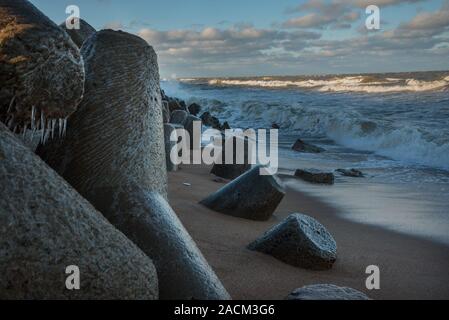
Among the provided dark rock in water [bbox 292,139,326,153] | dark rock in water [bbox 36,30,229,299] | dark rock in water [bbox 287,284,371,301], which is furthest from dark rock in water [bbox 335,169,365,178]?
dark rock in water [bbox 287,284,371,301]

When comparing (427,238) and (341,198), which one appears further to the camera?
(341,198)

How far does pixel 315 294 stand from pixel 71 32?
3992 millimetres

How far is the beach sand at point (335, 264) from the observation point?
3.49 metres

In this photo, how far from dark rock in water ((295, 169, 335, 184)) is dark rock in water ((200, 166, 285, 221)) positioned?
2.72 m

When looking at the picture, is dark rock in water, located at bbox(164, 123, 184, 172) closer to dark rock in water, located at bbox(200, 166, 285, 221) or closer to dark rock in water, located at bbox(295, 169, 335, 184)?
dark rock in water, located at bbox(295, 169, 335, 184)

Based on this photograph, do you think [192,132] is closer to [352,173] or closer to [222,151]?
[222,151]

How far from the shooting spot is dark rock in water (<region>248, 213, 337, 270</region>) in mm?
3859

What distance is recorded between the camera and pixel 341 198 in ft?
22.5

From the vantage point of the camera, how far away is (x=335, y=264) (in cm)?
403

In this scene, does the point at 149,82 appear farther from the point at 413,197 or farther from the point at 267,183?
the point at 413,197

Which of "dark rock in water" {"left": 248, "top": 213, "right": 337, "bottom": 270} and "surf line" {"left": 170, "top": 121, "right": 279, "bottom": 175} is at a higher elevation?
"surf line" {"left": 170, "top": 121, "right": 279, "bottom": 175}

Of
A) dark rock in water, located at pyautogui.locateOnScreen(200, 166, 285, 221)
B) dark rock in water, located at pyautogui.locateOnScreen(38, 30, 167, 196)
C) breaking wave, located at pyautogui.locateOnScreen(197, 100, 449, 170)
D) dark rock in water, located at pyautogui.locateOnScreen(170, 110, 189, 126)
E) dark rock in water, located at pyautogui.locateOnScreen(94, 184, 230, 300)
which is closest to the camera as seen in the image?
dark rock in water, located at pyautogui.locateOnScreen(94, 184, 230, 300)

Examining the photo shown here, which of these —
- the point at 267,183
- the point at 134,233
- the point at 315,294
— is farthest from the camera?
the point at 267,183
